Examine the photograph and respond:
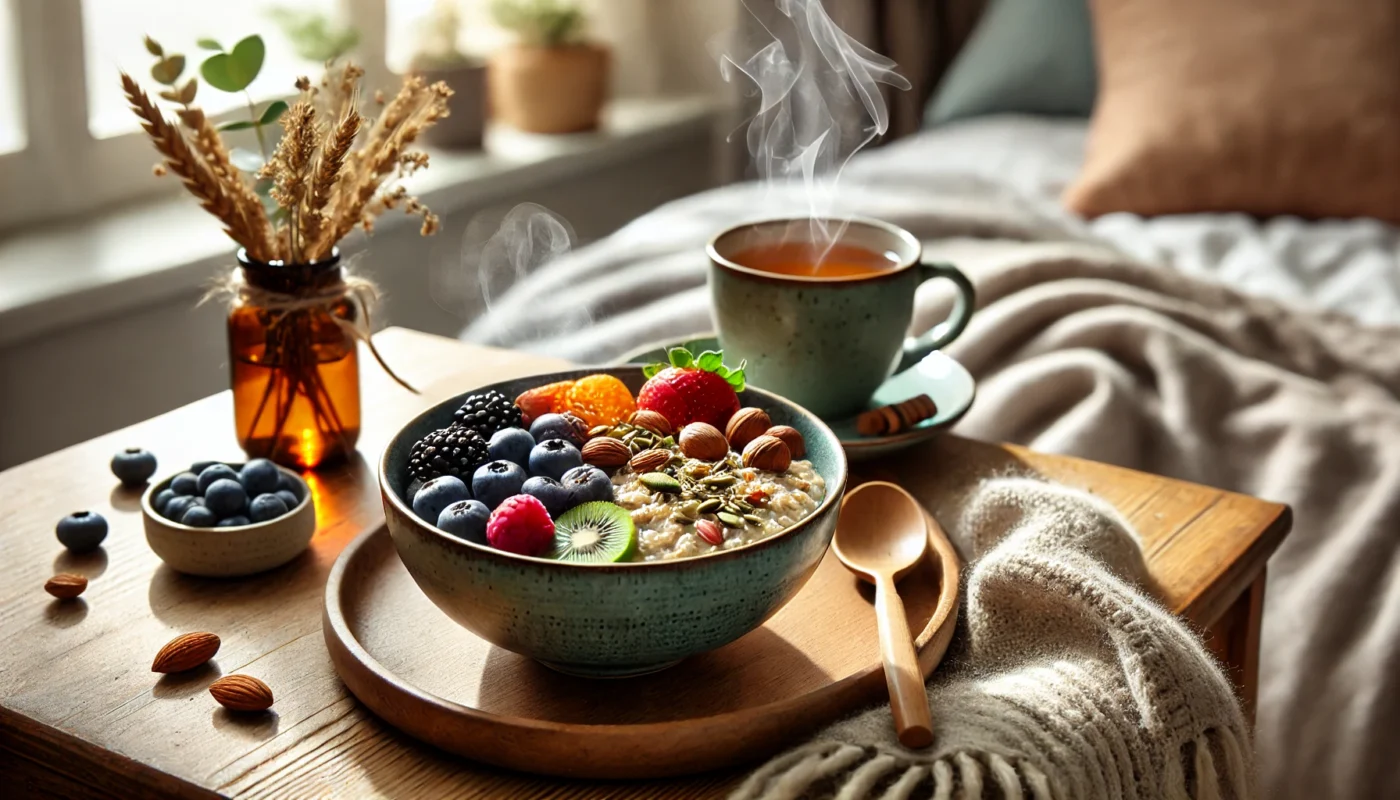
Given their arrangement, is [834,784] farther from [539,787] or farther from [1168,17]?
[1168,17]

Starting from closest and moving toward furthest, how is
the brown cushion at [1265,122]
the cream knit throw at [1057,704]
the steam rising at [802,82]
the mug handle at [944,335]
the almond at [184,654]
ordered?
the cream knit throw at [1057,704] → the almond at [184,654] → the mug handle at [944,335] → the brown cushion at [1265,122] → the steam rising at [802,82]

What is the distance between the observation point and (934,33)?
10.4ft

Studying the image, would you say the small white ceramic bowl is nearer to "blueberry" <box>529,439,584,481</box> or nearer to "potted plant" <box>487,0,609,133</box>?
"blueberry" <box>529,439,584,481</box>

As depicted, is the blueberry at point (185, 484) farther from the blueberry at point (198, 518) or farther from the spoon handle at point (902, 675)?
the spoon handle at point (902, 675)

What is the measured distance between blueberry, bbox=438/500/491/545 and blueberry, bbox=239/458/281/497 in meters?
0.27

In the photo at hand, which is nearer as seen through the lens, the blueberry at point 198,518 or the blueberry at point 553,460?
the blueberry at point 553,460

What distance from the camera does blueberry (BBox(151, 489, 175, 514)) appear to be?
901 mm

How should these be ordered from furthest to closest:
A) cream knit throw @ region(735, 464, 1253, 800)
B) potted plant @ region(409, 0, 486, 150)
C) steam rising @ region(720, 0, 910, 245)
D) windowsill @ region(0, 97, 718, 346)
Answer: steam rising @ region(720, 0, 910, 245)
potted plant @ region(409, 0, 486, 150)
windowsill @ region(0, 97, 718, 346)
cream knit throw @ region(735, 464, 1253, 800)

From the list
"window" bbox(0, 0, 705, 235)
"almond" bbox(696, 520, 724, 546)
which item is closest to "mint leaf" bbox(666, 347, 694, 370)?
"almond" bbox(696, 520, 724, 546)

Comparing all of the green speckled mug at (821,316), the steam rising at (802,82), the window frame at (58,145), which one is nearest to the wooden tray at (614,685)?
the green speckled mug at (821,316)

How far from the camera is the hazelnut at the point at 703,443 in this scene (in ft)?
2.61

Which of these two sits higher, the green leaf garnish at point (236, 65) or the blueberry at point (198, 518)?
the green leaf garnish at point (236, 65)

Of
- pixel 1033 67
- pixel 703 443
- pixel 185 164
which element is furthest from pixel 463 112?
pixel 703 443

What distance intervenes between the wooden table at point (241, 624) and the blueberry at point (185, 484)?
5 cm
